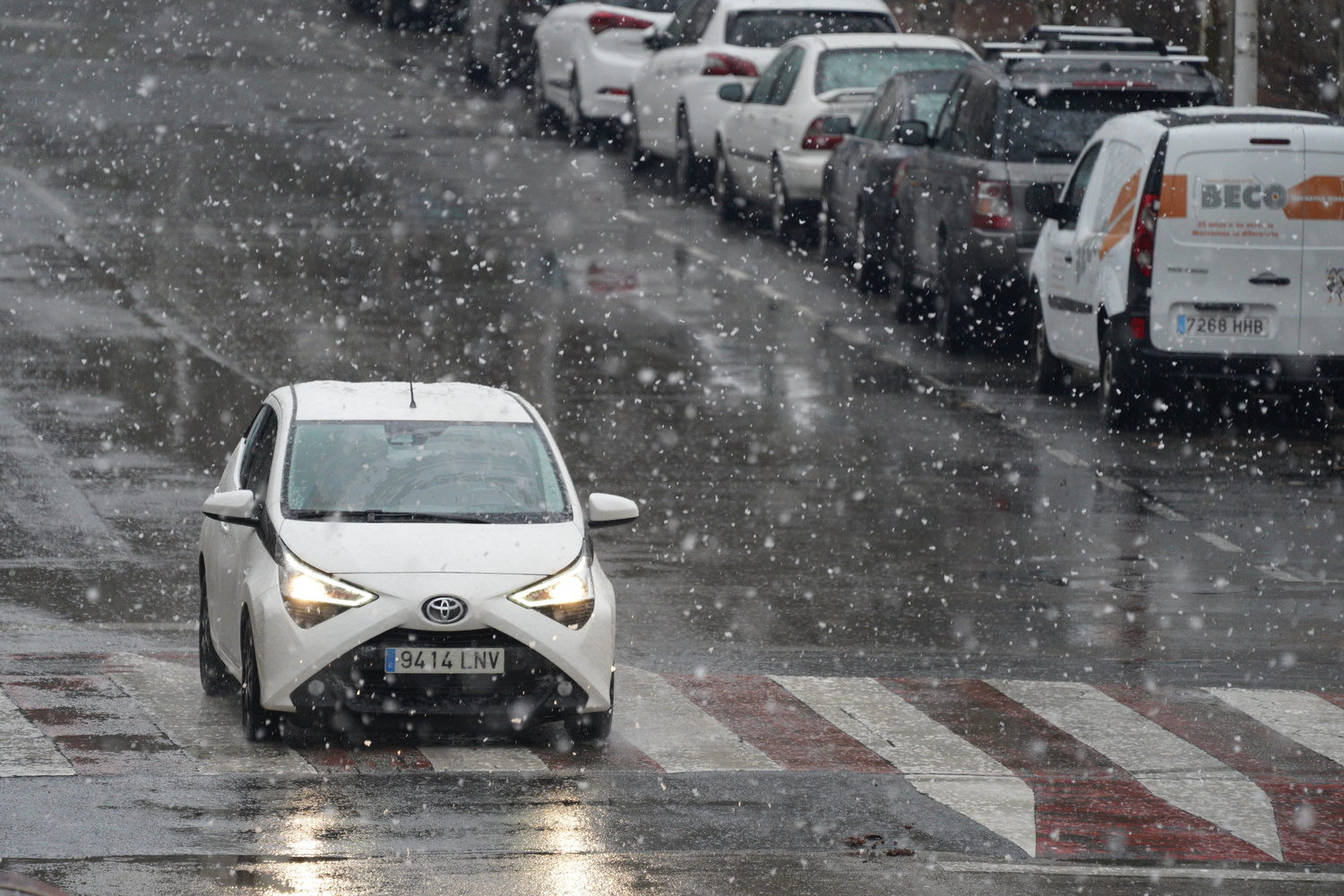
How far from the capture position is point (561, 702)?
366 inches

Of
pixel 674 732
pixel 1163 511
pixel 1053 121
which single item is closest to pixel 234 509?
pixel 674 732

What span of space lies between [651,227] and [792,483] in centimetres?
1027

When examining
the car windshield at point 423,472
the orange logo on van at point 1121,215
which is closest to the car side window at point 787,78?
the orange logo on van at point 1121,215

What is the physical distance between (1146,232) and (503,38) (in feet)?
66.6

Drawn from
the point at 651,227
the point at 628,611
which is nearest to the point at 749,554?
the point at 628,611

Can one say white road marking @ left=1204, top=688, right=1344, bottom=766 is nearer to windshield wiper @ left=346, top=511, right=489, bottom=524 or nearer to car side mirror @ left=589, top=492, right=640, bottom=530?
car side mirror @ left=589, top=492, right=640, bottom=530

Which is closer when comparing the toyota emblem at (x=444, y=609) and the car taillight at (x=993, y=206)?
the toyota emblem at (x=444, y=609)

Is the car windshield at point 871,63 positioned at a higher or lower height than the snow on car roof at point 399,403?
lower

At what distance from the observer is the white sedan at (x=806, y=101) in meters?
23.1

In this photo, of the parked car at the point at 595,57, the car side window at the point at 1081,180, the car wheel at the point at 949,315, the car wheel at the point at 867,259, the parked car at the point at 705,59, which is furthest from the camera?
the parked car at the point at 595,57

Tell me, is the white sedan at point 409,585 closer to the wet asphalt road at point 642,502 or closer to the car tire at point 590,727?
the car tire at point 590,727

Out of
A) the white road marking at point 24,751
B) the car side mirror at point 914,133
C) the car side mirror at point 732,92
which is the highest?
the car side mirror at point 914,133

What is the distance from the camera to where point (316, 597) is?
9.18m

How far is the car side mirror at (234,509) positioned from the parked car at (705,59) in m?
16.3
